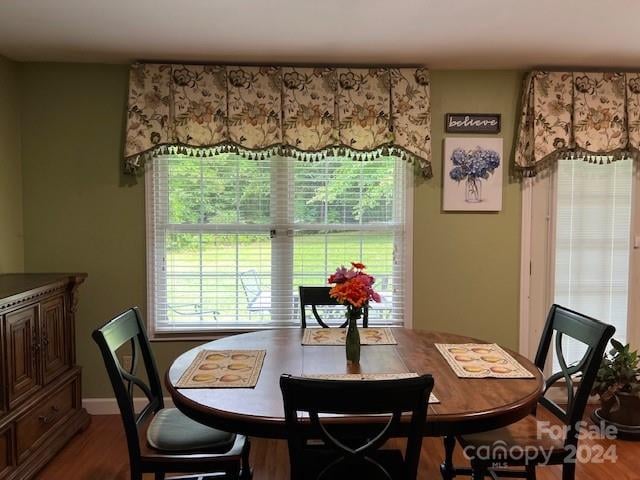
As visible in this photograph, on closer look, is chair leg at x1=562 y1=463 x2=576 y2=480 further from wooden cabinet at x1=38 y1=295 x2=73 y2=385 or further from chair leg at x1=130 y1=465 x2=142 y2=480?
wooden cabinet at x1=38 y1=295 x2=73 y2=385

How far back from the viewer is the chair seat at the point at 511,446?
1810mm

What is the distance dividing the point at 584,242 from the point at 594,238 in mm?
73

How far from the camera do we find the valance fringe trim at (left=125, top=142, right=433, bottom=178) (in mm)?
3045

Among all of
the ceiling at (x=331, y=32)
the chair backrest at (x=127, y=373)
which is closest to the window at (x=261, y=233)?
the ceiling at (x=331, y=32)

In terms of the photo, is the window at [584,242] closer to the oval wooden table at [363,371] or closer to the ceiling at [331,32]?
the ceiling at [331,32]

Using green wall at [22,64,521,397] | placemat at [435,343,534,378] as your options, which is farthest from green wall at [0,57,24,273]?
placemat at [435,343,534,378]

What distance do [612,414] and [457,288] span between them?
3.80ft

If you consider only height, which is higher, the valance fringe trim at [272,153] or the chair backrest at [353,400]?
the valance fringe trim at [272,153]

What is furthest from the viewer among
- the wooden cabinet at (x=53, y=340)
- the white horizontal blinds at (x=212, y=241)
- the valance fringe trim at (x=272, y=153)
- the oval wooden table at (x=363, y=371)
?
the white horizontal blinds at (x=212, y=241)

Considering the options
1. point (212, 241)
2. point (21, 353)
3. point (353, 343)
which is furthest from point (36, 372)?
point (353, 343)

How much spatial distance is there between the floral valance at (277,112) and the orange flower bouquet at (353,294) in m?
1.38

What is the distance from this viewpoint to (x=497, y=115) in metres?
3.19

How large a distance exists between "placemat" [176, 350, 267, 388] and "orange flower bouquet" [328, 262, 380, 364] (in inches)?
15.0

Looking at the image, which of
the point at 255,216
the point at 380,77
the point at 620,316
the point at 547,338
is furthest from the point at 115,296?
the point at 620,316
